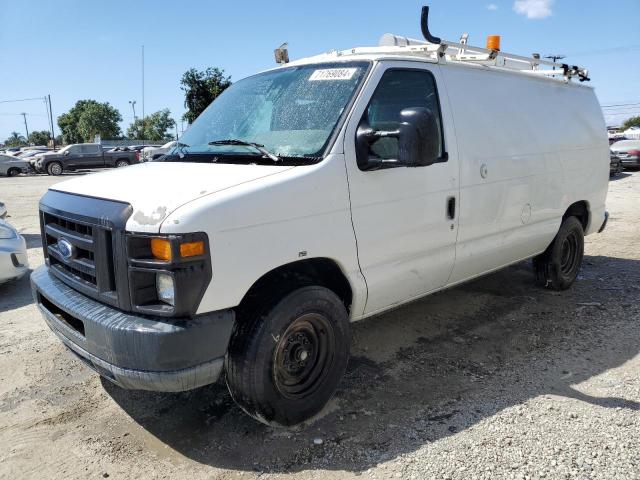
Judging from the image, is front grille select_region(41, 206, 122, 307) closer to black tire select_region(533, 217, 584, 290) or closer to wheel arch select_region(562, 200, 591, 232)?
black tire select_region(533, 217, 584, 290)

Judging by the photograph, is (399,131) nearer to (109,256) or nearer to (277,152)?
(277,152)

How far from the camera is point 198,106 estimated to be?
1373cm

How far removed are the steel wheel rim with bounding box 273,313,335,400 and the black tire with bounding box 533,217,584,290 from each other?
133 inches

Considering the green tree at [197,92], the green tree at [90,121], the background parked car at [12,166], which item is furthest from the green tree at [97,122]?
the green tree at [197,92]

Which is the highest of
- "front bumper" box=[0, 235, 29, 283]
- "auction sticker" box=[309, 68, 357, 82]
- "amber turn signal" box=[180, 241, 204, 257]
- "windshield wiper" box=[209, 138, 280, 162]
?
"auction sticker" box=[309, 68, 357, 82]

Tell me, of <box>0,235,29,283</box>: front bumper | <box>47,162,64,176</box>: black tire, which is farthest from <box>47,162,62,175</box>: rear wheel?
<box>0,235,29,283</box>: front bumper

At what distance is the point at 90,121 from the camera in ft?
266

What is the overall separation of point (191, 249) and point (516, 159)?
3.17m

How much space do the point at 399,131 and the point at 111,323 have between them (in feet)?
6.20

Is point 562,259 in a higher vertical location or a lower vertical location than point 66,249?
lower

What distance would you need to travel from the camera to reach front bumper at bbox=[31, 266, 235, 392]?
8.29ft

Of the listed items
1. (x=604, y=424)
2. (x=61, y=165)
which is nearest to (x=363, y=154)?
(x=604, y=424)

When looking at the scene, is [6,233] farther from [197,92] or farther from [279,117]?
[197,92]

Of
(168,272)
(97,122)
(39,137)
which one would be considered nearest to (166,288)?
(168,272)
